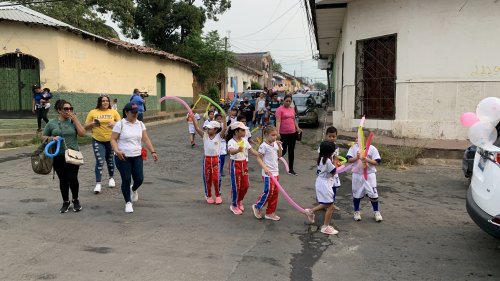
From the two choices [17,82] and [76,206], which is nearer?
[76,206]

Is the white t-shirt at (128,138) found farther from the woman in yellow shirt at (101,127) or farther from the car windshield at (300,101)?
the car windshield at (300,101)

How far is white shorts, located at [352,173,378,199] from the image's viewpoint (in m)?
5.73

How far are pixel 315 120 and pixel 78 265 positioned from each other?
15.5m

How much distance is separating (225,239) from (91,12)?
2694 cm

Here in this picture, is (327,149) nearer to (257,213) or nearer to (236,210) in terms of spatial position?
(257,213)

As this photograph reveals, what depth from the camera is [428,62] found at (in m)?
11.2

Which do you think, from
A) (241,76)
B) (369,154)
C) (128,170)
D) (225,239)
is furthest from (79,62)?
(241,76)

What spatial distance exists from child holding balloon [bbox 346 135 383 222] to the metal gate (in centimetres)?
1320

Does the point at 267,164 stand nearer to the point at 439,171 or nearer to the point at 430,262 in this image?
the point at 430,262

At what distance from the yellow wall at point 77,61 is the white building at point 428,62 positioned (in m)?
10.5

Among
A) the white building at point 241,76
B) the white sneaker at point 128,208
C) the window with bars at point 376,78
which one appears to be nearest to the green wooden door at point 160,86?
the white building at point 241,76

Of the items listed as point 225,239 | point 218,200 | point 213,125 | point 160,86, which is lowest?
point 225,239

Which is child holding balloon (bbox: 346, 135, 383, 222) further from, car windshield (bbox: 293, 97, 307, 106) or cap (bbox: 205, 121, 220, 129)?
car windshield (bbox: 293, 97, 307, 106)

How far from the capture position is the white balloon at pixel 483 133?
14.1 ft
